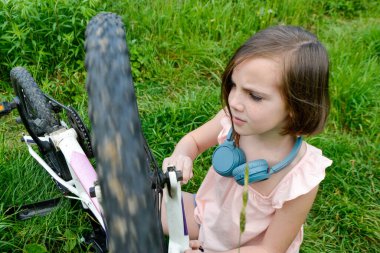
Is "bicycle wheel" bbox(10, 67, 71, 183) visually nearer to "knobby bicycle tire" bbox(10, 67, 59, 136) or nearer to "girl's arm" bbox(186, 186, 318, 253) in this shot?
"knobby bicycle tire" bbox(10, 67, 59, 136)

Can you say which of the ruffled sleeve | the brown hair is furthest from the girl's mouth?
the ruffled sleeve

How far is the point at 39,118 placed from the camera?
172cm

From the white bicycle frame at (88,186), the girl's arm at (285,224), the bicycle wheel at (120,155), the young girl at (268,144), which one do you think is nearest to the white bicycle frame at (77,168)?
the white bicycle frame at (88,186)

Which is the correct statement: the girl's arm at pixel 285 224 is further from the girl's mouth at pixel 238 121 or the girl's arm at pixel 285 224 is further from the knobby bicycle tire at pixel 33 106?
the knobby bicycle tire at pixel 33 106

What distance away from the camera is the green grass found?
2031mm

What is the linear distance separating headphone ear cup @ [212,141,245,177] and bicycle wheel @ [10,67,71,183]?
0.62 meters

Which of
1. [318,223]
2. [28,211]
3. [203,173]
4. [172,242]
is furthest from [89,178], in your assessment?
[318,223]

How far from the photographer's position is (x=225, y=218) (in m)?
1.58

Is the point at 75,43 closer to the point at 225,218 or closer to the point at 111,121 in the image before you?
the point at 225,218

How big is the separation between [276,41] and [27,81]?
1068 mm

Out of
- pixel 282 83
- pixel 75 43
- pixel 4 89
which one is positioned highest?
pixel 282 83

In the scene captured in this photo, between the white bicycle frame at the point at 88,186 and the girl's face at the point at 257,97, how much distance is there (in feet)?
1.22

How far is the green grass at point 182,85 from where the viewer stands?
6.66 feet

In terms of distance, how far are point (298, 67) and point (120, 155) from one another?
73cm
